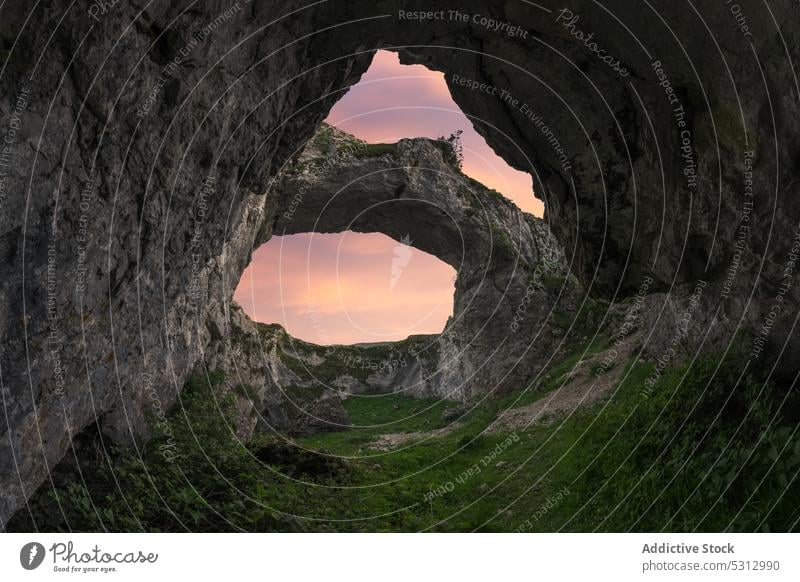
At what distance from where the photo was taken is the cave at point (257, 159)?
21.0 ft

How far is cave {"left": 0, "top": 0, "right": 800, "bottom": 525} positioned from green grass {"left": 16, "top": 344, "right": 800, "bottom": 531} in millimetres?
870

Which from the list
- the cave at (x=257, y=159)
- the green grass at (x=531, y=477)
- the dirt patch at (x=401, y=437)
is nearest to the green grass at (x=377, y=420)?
the dirt patch at (x=401, y=437)

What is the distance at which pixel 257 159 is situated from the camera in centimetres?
1306

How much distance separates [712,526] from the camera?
245 inches

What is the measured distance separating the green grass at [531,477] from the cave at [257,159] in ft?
2.86

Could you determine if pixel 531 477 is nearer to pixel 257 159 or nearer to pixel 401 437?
pixel 257 159

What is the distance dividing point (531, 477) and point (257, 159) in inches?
383

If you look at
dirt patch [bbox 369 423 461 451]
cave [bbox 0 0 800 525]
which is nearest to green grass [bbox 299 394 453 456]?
dirt patch [bbox 369 423 461 451]

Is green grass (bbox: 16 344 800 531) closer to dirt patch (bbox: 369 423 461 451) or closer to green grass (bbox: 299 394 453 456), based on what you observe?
dirt patch (bbox: 369 423 461 451)

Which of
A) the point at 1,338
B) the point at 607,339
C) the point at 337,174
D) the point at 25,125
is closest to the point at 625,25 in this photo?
the point at 25,125

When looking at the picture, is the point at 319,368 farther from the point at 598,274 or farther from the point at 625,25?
the point at 625,25

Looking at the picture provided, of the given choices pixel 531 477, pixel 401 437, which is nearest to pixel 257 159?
pixel 531 477

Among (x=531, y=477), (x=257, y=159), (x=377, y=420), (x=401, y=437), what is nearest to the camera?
(x=531, y=477)

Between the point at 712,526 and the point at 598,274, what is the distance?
6581mm
